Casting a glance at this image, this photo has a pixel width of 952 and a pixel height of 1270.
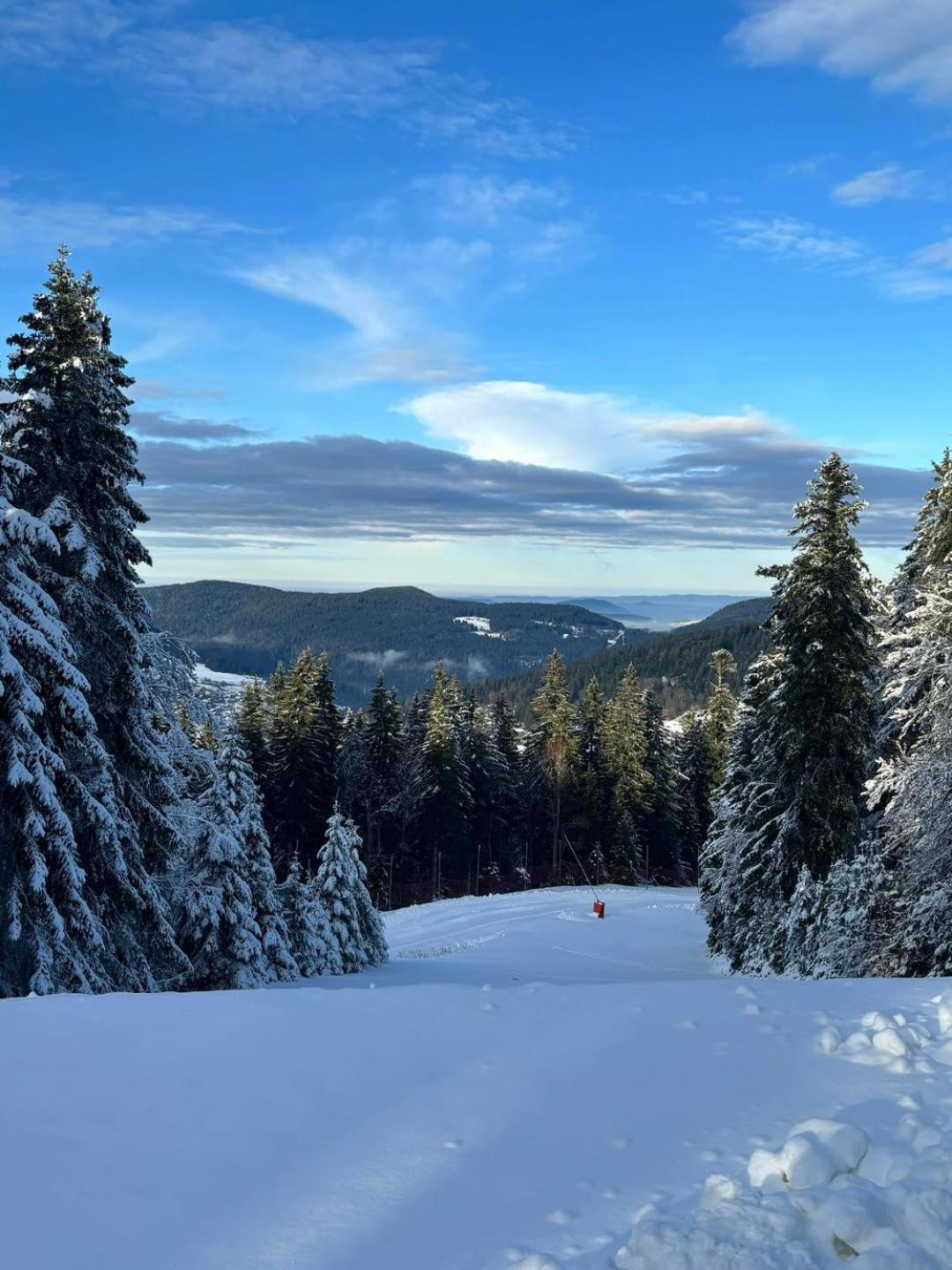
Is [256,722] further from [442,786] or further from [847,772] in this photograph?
[847,772]

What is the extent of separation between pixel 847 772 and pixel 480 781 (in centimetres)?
A: 3677

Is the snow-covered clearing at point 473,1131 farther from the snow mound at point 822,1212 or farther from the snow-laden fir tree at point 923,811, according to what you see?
the snow-laden fir tree at point 923,811

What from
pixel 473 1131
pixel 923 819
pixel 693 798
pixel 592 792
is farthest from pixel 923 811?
pixel 693 798

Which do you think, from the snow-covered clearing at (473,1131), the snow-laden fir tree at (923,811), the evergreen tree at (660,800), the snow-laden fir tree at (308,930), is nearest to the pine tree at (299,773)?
the evergreen tree at (660,800)

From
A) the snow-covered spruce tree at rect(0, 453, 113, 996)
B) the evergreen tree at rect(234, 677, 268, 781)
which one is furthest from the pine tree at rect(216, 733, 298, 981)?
the evergreen tree at rect(234, 677, 268, 781)

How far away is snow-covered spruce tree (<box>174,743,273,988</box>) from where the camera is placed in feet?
56.3

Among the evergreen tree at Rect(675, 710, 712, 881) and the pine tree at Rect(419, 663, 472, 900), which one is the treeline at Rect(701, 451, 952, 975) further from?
the evergreen tree at Rect(675, 710, 712, 881)

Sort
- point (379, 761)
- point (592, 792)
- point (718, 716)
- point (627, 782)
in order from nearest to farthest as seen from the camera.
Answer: point (379, 761) → point (627, 782) → point (592, 792) → point (718, 716)

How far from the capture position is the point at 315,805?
4747 cm

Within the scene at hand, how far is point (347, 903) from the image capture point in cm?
2334

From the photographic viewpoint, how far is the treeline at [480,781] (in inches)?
1902

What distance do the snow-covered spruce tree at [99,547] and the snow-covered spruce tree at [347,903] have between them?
7.65 metres

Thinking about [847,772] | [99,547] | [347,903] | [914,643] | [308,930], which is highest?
[99,547]

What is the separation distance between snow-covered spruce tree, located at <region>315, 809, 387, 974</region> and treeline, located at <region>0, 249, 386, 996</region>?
343 cm
